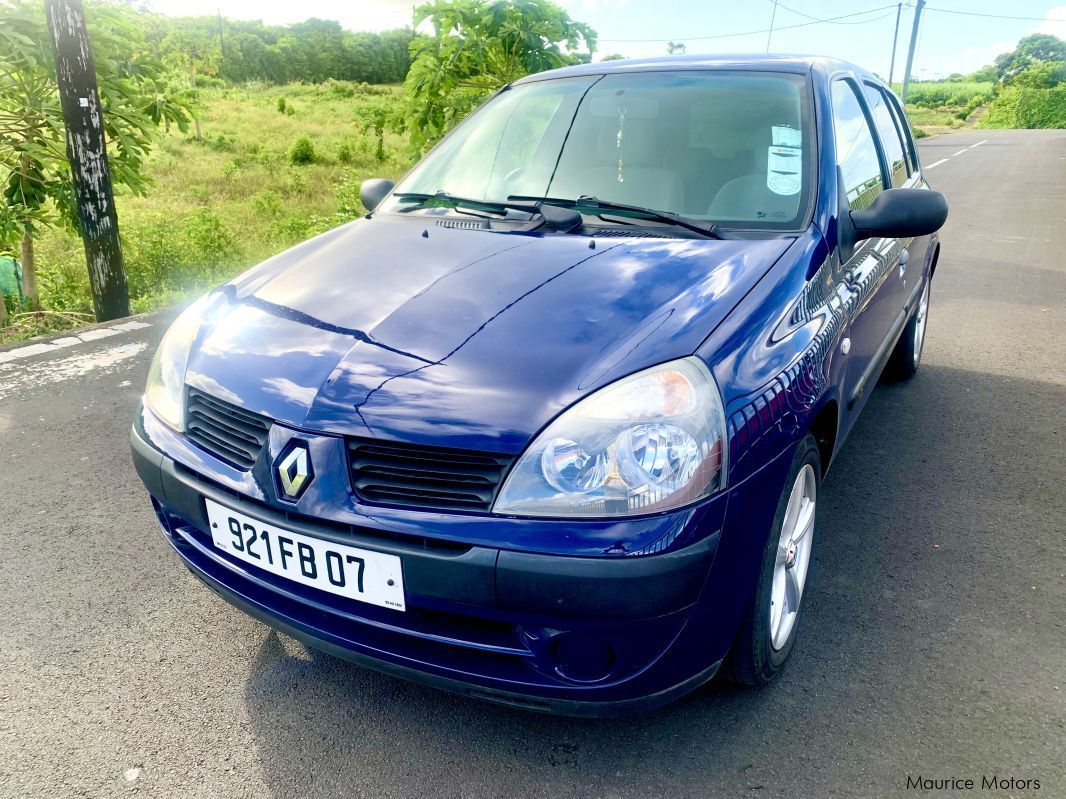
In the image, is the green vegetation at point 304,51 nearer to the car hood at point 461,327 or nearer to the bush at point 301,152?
the bush at point 301,152

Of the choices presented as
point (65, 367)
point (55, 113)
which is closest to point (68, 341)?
point (65, 367)

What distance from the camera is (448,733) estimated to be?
196 centimetres

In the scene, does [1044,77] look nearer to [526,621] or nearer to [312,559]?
[526,621]

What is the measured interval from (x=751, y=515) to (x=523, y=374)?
22.1 inches

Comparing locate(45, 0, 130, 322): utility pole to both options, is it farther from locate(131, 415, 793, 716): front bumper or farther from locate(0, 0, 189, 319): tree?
locate(131, 415, 793, 716): front bumper

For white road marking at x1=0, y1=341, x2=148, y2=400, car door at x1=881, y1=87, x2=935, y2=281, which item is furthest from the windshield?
white road marking at x1=0, y1=341, x2=148, y2=400

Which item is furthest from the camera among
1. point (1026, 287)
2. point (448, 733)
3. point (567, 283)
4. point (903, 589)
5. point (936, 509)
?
point (1026, 287)

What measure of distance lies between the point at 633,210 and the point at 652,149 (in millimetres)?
375

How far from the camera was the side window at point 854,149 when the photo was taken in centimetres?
272

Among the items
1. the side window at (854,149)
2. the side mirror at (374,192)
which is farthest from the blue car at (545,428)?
the side mirror at (374,192)

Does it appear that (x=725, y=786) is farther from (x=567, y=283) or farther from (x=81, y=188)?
(x=81, y=188)

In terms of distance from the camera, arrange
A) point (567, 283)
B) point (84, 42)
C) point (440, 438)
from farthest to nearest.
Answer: point (84, 42)
point (567, 283)
point (440, 438)

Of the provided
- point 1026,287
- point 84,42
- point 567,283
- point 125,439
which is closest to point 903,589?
point 567,283

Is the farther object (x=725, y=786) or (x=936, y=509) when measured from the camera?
(x=936, y=509)
